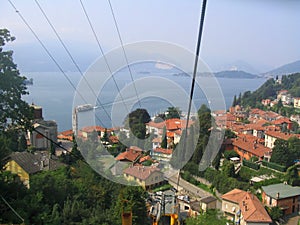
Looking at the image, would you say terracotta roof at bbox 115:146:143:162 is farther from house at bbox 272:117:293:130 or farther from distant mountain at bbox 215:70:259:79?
distant mountain at bbox 215:70:259:79

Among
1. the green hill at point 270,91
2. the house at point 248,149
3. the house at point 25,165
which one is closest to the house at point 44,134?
the house at point 25,165

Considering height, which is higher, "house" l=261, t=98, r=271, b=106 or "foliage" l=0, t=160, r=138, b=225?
"house" l=261, t=98, r=271, b=106

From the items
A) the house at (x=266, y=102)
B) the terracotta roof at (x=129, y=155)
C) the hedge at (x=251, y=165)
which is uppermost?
the house at (x=266, y=102)

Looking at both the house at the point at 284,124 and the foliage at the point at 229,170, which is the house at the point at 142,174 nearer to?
the foliage at the point at 229,170

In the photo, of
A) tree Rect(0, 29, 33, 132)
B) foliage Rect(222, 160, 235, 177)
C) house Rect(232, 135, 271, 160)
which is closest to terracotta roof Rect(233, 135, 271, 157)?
house Rect(232, 135, 271, 160)

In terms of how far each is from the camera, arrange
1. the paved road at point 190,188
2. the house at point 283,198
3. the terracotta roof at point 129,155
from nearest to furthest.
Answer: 1. the terracotta roof at point 129,155
2. the house at point 283,198
3. the paved road at point 190,188
